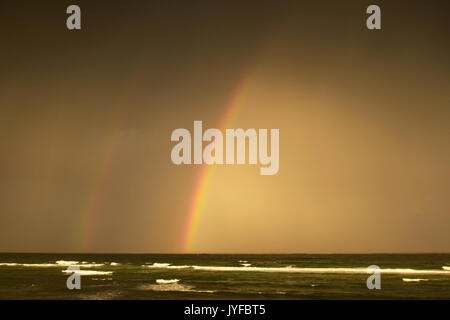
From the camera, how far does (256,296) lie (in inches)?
1121
